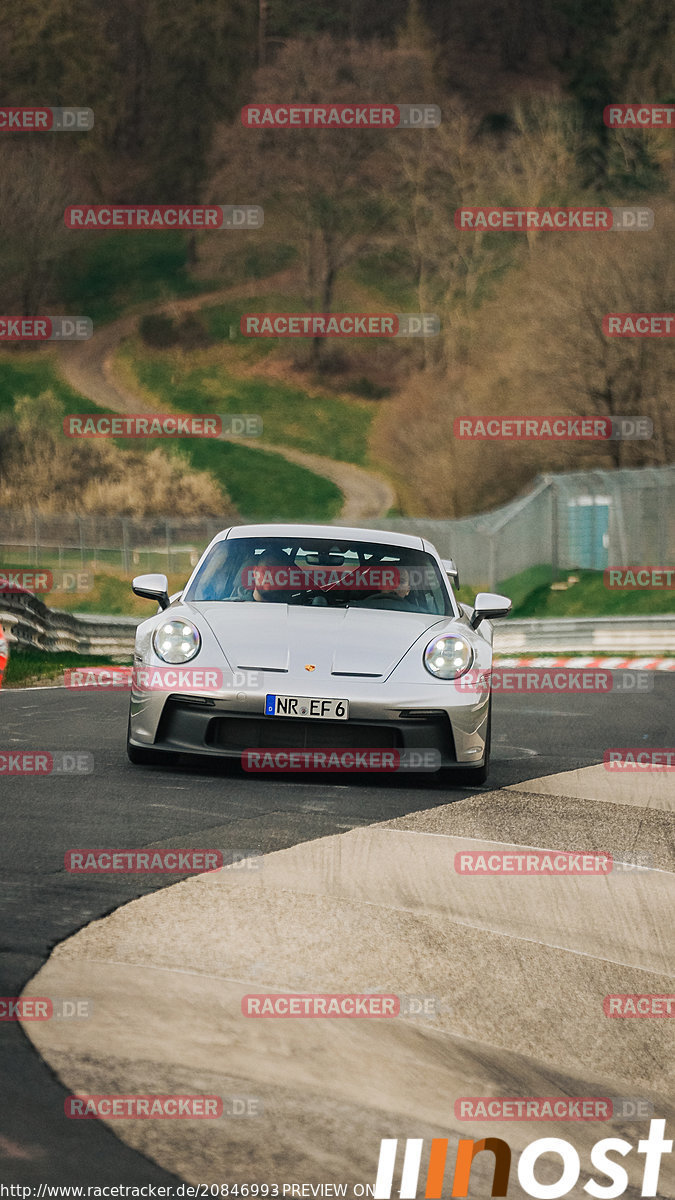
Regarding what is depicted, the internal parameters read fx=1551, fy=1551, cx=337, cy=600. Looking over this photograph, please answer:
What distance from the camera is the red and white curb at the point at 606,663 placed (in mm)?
21078

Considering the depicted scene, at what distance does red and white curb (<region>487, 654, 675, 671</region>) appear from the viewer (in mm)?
21078

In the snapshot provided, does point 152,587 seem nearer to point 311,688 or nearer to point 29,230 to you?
point 311,688

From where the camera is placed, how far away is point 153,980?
14.8ft

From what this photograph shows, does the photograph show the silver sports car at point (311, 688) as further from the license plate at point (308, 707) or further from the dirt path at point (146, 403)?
the dirt path at point (146, 403)

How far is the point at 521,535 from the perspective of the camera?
33594 millimetres

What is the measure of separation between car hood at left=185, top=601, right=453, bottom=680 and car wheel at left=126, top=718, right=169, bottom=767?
2.57 ft

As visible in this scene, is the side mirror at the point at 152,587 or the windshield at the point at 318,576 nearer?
the side mirror at the point at 152,587

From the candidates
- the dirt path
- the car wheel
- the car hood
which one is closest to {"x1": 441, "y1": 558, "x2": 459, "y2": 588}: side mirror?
the car hood

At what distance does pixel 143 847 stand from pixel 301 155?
8377 cm

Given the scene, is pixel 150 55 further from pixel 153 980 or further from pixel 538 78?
pixel 153 980

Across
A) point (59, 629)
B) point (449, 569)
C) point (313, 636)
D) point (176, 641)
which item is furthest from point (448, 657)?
point (59, 629)

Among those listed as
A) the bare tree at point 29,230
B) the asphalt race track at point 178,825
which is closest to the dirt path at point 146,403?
the bare tree at point 29,230

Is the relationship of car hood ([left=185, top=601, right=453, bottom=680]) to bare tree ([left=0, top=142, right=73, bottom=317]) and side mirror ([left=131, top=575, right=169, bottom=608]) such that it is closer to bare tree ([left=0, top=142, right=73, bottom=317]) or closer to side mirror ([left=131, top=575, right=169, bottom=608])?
side mirror ([left=131, top=575, right=169, bottom=608])

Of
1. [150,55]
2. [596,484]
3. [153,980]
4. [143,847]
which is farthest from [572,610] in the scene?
[150,55]
